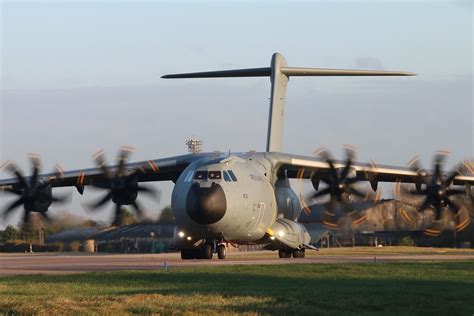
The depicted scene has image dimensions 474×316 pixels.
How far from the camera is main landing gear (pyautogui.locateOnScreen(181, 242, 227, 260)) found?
3547cm

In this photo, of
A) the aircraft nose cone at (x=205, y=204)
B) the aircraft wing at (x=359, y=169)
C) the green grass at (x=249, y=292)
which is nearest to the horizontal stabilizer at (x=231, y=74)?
the aircraft wing at (x=359, y=169)

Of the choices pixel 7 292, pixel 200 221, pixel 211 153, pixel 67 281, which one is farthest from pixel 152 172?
pixel 7 292

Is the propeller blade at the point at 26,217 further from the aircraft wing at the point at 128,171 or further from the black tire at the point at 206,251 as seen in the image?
the black tire at the point at 206,251

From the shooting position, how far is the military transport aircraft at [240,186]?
1302 inches

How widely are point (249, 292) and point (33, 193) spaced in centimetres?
1997

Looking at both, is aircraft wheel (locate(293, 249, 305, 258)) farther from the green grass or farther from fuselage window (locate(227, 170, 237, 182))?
the green grass

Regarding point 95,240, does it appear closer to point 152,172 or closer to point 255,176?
point 152,172

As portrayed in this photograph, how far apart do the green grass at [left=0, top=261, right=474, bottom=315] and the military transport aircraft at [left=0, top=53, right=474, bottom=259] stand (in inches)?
223

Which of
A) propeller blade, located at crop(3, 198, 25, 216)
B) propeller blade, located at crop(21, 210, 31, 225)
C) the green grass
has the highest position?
propeller blade, located at crop(3, 198, 25, 216)

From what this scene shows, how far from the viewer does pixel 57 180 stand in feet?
126

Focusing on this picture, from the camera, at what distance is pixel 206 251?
35.6 meters

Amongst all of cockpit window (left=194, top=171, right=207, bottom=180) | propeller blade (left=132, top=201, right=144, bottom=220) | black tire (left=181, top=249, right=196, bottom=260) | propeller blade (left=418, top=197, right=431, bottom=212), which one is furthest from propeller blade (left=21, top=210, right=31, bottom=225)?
propeller blade (left=418, top=197, right=431, bottom=212)

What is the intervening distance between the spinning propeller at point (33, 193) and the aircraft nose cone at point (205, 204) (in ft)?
25.1

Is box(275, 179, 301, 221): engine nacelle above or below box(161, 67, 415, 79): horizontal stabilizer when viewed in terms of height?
below
